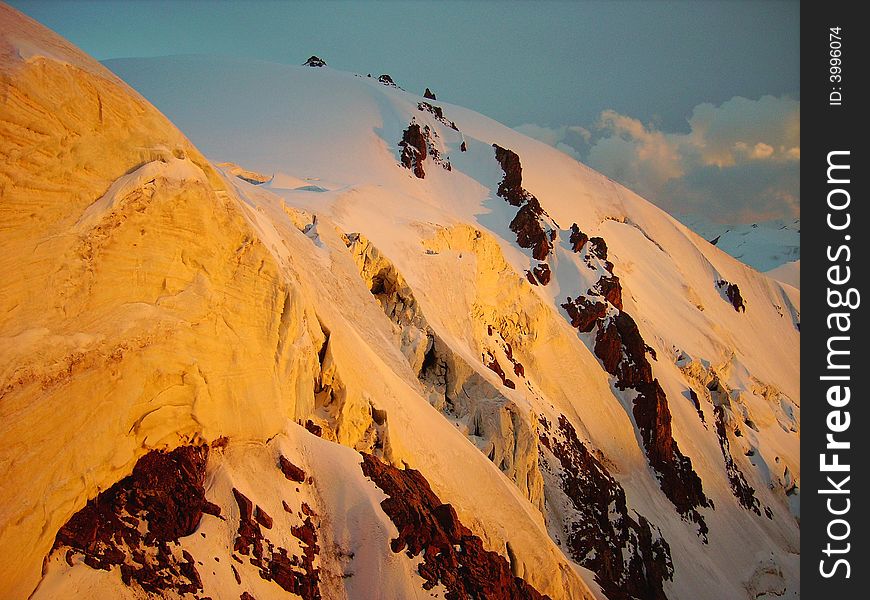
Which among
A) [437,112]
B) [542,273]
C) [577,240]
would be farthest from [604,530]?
[437,112]

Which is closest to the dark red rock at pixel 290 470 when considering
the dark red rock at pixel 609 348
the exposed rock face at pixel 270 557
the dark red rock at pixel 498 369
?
the exposed rock face at pixel 270 557

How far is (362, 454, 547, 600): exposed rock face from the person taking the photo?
1273 centimetres

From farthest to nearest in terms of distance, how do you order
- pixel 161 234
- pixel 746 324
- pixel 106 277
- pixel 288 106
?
pixel 746 324 < pixel 288 106 < pixel 161 234 < pixel 106 277

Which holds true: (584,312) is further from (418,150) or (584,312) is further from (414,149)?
(418,150)

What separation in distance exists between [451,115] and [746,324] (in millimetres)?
33329

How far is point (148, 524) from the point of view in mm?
9867

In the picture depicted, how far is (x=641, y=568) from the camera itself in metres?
27.5

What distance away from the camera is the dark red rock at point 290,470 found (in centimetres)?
1210

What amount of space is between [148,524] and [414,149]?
46.8 metres

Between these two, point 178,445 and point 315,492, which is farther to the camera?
point 315,492

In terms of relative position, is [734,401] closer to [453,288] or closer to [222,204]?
[453,288]

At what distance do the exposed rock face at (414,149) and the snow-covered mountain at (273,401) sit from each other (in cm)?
1884

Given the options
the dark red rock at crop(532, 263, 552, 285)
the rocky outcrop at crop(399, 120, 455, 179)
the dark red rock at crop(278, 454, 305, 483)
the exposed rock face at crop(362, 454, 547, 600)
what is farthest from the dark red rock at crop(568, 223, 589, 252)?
the dark red rock at crop(278, 454, 305, 483)

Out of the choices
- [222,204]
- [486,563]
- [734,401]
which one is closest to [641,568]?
[486,563]
